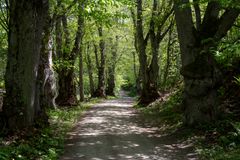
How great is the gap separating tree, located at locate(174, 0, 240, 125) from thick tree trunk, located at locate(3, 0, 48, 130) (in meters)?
5.28

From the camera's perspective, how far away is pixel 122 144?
12.0 metres

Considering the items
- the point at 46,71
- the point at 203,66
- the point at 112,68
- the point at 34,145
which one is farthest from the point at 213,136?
the point at 112,68

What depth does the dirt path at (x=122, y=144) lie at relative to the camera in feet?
33.9

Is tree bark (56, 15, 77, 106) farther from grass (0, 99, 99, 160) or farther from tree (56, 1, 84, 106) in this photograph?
grass (0, 99, 99, 160)

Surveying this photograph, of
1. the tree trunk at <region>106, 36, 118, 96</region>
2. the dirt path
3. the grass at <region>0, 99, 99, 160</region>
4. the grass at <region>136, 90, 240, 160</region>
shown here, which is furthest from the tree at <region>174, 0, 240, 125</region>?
the tree trunk at <region>106, 36, 118, 96</region>

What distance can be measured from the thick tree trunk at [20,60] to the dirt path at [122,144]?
72.0 inches

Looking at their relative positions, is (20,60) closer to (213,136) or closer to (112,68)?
(213,136)

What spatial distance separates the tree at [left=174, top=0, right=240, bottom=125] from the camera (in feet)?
44.8

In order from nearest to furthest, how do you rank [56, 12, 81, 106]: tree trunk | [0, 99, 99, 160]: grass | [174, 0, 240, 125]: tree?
1. [0, 99, 99, 160]: grass
2. [174, 0, 240, 125]: tree
3. [56, 12, 81, 106]: tree trunk

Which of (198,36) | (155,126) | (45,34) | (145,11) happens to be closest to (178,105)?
(155,126)

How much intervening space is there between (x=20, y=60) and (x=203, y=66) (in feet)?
20.8

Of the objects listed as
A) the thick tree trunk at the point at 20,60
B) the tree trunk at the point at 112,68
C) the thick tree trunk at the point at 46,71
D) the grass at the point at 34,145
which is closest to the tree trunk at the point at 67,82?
the thick tree trunk at the point at 46,71

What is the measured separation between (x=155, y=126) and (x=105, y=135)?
3223 mm

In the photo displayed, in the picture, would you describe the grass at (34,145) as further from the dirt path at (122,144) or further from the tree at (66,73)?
the tree at (66,73)
